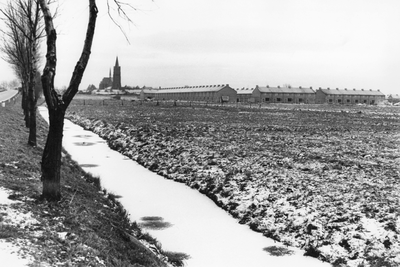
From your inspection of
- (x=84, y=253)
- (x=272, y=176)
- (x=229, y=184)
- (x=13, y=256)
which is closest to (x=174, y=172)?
(x=229, y=184)

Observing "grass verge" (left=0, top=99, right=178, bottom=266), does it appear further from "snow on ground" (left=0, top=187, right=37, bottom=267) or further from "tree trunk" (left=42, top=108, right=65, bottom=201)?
"tree trunk" (left=42, top=108, right=65, bottom=201)

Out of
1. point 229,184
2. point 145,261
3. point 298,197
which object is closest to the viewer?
point 145,261

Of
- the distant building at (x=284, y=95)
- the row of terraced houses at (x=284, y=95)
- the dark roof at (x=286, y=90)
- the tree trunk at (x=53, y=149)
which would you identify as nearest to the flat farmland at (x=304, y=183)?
the tree trunk at (x=53, y=149)

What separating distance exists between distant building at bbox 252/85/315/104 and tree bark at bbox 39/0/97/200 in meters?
125

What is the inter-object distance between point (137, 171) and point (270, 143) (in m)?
8.40

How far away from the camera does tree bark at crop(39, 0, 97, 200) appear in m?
7.80

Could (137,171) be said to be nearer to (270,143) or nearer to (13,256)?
(270,143)

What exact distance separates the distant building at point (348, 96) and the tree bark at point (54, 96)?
5489 inches

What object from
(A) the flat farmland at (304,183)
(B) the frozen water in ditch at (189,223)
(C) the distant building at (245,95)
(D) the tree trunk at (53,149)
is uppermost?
(C) the distant building at (245,95)

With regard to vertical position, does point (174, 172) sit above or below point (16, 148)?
below

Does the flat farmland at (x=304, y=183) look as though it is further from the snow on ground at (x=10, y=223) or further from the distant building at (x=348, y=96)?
the distant building at (x=348, y=96)

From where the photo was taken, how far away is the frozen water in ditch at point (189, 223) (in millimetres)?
8156

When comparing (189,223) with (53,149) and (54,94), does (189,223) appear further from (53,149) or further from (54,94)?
(54,94)

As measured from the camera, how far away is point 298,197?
1068cm
